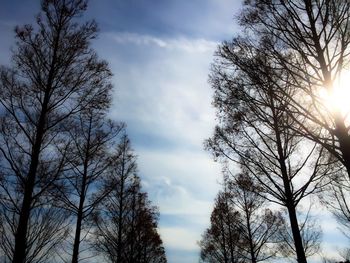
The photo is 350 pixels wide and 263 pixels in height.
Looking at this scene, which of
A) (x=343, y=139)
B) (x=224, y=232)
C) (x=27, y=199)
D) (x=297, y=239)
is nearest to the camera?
(x=343, y=139)

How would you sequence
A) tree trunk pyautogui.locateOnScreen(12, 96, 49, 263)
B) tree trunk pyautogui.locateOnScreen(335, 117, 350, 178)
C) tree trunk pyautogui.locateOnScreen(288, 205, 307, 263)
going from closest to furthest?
tree trunk pyautogui.locateOnScreen(335, 117, 350, 178) → tree trunk pyautogui.locateOnScreen(12, 96, 49, 263) → tree trunk pyautogui.locateOnScreen(288, 205, 307, 263)

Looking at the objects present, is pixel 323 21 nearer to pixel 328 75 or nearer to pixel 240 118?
pixel 328 75

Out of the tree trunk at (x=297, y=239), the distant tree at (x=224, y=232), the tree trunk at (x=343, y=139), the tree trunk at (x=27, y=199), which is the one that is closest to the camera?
the tree trunk at (x=343, y=139)

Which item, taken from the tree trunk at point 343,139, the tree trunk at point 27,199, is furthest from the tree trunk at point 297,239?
the tree trunk at point 27,199

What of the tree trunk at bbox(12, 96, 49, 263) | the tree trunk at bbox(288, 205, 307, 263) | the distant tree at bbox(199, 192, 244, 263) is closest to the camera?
the tree trunk at bbox(12, 96, 49, 263)

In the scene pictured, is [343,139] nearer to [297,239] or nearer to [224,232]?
[297,239]

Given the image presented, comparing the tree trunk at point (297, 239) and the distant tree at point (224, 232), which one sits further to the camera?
the distant tree at point (224, 232)

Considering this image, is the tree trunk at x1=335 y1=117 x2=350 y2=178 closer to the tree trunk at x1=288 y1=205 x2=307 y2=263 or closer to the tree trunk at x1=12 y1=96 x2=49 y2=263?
the tree trunk at x1=288 y1=205 x2=307 y2=263

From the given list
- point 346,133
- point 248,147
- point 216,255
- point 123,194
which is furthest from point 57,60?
point 216,255

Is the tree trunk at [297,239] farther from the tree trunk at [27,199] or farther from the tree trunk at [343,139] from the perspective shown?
the tree trunk at [27,199]

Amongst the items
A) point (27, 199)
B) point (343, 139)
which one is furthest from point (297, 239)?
point (27, 199)

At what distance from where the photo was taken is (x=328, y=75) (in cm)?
708

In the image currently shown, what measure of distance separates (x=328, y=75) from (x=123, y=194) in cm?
1205

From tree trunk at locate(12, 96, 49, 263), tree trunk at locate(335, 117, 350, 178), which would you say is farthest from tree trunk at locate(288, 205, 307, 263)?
tree trunk at locate(12, 96, 49, 263)
